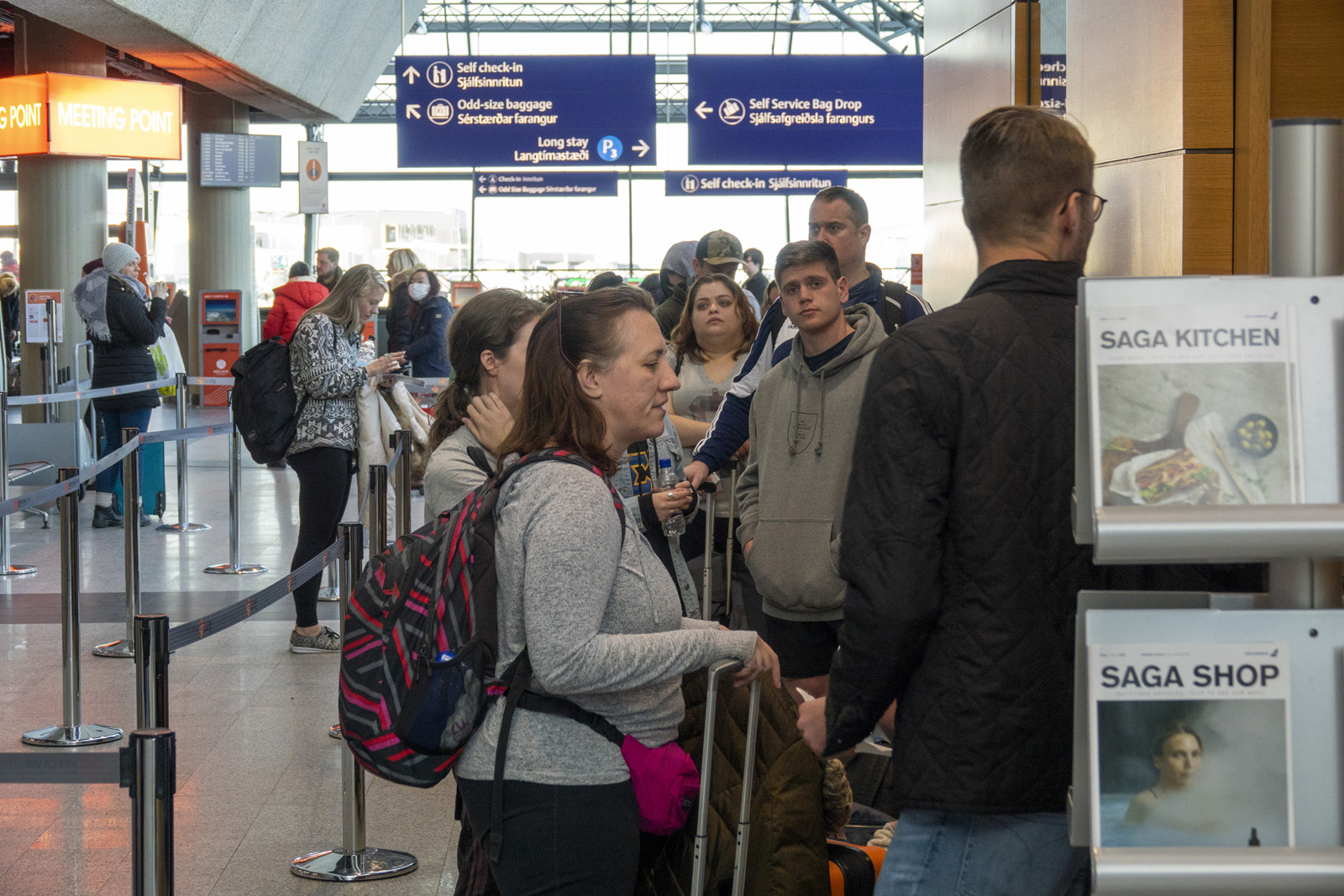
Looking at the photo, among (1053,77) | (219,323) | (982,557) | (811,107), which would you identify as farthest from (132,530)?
(219,323)

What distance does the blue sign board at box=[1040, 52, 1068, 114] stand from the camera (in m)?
3.95

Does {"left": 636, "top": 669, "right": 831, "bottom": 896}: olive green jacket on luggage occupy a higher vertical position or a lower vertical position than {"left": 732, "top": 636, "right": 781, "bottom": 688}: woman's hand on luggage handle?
lower

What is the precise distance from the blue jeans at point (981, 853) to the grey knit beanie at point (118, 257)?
347 inches

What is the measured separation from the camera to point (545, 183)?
19.7m

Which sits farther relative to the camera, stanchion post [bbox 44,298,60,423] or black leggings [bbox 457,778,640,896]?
stanchion post [bbox 44,298,60,423]

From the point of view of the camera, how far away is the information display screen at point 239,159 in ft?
52.5

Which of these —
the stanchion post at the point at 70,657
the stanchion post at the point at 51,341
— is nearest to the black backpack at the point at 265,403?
the stanchion post at the point at 70,657

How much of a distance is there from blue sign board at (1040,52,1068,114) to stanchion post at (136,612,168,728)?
2791 millimetres

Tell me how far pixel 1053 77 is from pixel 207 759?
3.60 meters

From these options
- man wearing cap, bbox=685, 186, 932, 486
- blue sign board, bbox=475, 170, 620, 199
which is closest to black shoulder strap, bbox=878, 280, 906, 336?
man wearing cap, bbox=685, 186, 932, 486

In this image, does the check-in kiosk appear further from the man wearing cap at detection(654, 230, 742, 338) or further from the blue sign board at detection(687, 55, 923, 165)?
the man wearing cap at detection(654, 230, 742, 338)

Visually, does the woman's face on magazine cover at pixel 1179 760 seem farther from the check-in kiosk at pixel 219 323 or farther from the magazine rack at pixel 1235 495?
the check-in kiosk at pixel 219 323

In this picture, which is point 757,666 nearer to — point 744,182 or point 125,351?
point 125,351

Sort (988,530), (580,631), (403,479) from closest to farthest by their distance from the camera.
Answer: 1. (988,530)
2. (580,631)
3. (403,479)
